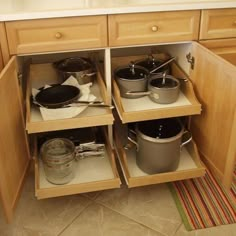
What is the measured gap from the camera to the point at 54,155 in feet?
4.73

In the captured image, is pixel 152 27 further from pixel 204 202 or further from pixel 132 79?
pixel 204 202

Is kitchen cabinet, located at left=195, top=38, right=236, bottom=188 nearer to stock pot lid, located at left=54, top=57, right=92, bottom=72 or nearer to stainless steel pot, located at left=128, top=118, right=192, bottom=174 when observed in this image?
stainless steel pot, located at left=128, top=118, right=192, bottom=174

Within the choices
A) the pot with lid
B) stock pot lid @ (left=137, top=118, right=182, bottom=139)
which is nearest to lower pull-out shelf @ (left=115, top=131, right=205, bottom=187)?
stock pot lid @ (left=137, top=118, right=182, bottom=139)

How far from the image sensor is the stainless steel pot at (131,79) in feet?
4.77

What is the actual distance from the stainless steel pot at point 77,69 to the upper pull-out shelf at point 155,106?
0.17 m

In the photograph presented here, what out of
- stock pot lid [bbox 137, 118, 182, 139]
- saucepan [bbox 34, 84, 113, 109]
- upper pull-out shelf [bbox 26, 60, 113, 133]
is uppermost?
saucepan [bbox 34, 84, 113, 109]

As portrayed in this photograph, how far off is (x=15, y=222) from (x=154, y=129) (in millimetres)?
750

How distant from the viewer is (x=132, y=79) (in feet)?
4.78

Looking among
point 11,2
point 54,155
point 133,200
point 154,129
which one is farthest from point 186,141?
point 11,2

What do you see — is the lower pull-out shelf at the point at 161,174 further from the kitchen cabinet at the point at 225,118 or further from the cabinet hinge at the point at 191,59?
the cabinet hinge at the point at 191,59

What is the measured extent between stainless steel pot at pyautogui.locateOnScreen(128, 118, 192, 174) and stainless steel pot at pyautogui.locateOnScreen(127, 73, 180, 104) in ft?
0.49

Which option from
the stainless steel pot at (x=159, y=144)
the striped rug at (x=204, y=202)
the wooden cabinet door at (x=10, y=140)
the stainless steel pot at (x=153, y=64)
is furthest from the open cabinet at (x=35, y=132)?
the striped rug at (x=204, y=202)

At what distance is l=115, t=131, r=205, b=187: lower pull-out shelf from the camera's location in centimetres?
143

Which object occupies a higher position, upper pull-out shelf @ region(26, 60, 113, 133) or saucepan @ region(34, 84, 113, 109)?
saucepan @ region(34, 84, 113, 109)
